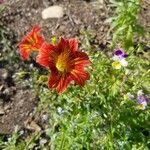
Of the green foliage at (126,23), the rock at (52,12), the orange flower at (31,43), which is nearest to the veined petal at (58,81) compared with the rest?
the orange flower at (31,43)

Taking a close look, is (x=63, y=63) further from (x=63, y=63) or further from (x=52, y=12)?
(x=52, y=12)

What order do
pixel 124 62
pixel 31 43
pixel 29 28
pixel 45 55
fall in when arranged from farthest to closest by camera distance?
1. pixel 29 28
2. pixel 124 62
3. pixel 31 43
4. pixel 45 55

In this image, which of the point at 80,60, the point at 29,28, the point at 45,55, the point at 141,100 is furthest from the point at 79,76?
the point at 29,28

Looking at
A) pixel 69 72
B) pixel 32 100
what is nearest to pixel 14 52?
pixel 32 100

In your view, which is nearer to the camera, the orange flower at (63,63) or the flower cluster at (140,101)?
the orange flower at (63,63)

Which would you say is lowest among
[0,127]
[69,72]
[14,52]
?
[0,127]

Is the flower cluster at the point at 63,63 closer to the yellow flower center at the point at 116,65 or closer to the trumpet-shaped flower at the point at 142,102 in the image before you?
the yellow flower center at the point at 116,65

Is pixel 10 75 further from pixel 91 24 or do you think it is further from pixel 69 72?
pixel 69 72
